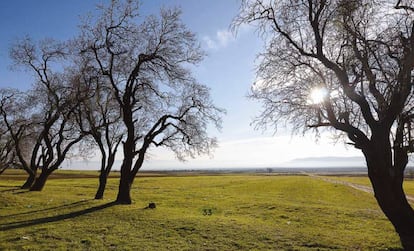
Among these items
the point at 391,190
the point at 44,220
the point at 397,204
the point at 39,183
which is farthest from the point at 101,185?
the point at 397,204

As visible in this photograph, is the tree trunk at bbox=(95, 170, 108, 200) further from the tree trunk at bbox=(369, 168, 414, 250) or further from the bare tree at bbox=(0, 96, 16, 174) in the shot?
the tree trunk at bbox=(369, 168, 414, 250)

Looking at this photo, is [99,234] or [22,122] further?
[22,122]

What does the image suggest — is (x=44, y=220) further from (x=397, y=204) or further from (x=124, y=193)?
(x=397, y=204)

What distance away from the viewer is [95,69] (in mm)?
24953

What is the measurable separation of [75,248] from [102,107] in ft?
61.1

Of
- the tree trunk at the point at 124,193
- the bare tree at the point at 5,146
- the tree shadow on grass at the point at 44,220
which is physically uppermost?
the bare tree at the point at 5,146

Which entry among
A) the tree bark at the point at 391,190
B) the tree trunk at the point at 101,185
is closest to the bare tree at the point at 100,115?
the tree trunk at the point at 101,185

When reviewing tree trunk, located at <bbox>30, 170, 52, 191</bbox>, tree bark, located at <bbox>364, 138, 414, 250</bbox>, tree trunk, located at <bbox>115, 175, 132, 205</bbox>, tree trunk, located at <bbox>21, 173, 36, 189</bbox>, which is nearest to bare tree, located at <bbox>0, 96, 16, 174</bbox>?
tree trunk, located at <bbox>21, 173, 36, 189</bbox>

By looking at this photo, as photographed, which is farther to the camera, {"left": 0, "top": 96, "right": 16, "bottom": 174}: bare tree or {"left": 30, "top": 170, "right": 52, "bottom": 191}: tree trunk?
{"left": 0, "top": 96, "right": 16, "bottom": 174}: bare tree

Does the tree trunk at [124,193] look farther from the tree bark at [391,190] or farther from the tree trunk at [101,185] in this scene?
the tree bark at [391,190]

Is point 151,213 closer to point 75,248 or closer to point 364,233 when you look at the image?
point 75,248

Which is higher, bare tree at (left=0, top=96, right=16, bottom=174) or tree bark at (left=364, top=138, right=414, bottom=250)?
bare tree at (left=0, top=96, right=16, bottom=174)

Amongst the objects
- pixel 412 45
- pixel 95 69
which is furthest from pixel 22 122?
pixel 412 45

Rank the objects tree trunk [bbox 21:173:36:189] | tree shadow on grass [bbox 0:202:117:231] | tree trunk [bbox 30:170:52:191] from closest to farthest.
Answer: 1. tree shadow on grass [bbox 0:202:117:231]
2. tree trunk [bbox 30:170:52:191]
3. tree trunk [bbox 21:173:36:189]
